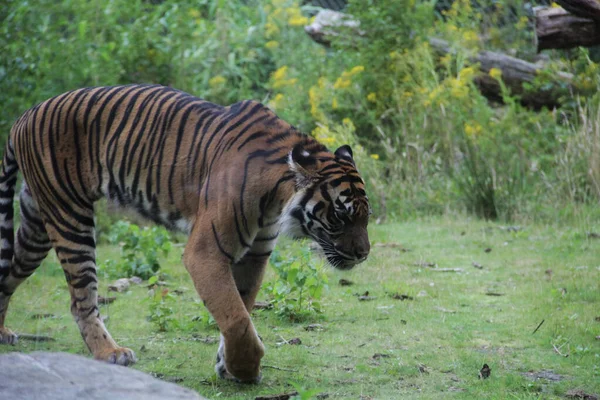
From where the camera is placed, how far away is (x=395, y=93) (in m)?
11.4

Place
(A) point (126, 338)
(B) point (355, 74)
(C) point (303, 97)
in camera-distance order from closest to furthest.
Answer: (A) point (126, 338) → (B) point (355, 74) → (C) point (303, 97)

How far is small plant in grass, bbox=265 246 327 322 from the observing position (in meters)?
5.94

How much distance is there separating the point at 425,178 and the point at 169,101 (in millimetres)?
5793

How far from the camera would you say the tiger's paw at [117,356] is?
4.95 m

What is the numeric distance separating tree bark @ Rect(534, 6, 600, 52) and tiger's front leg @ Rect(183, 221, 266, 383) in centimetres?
314

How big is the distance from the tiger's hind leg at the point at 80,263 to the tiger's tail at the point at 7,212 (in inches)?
20.0

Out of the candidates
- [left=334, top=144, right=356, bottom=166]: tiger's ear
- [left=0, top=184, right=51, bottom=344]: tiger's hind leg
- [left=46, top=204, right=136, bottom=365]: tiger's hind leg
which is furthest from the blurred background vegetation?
[left=334, top=144, right=356, bottom=166]: tiger's ear

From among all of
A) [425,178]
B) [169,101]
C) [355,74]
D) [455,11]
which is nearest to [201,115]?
[169,101]

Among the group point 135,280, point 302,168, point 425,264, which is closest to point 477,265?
point 425,264

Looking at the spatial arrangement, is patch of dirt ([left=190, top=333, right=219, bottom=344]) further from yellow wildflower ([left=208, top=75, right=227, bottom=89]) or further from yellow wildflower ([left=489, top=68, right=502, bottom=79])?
yellow wildflower ([left=208, top=75, right=227, bottom=89])

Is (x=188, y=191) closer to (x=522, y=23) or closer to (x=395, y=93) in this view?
(x=395, y=93)

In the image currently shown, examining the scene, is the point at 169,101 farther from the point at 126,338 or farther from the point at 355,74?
the point at 355,74

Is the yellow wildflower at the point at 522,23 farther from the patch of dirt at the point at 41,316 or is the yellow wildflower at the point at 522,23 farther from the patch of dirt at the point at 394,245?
the patch of dirt at the point at 41,316

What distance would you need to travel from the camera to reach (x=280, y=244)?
8.51 m
